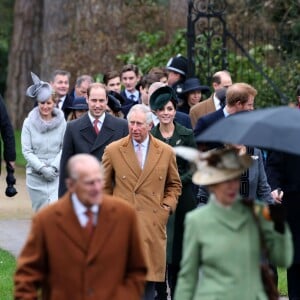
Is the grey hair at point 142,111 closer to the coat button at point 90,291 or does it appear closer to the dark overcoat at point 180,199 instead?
the dark overcoat at point 180,199

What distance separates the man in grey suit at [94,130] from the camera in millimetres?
11531

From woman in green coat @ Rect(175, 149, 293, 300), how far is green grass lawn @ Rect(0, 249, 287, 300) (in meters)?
4.28

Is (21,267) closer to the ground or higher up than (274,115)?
closer to the ground

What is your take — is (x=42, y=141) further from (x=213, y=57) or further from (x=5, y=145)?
(x=213, y=57)

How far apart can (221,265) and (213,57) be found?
11.9 metres

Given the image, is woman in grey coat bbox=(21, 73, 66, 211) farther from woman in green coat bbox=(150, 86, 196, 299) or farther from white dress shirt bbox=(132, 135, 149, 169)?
white dress shirt bbox=(132, 135, 149, 169)

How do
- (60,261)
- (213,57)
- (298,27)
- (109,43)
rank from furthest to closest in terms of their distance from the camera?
(109,43) → (298,27) → (213,57) → (60,261)

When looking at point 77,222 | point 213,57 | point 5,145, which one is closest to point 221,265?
point 77,222

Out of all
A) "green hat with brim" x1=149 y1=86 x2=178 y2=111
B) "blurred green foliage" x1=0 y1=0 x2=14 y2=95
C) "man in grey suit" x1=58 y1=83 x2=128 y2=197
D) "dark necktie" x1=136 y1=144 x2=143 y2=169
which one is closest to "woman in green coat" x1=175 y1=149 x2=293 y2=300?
"dark necktie" x1=136 y1=144 x2=143 y2=169

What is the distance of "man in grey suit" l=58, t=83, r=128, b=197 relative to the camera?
11.5 metres

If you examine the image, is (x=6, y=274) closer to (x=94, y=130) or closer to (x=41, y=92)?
(x=94, y=130)

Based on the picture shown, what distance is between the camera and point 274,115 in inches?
292

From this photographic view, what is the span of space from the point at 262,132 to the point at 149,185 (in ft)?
11.1

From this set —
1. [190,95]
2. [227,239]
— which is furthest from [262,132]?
[190,95]
